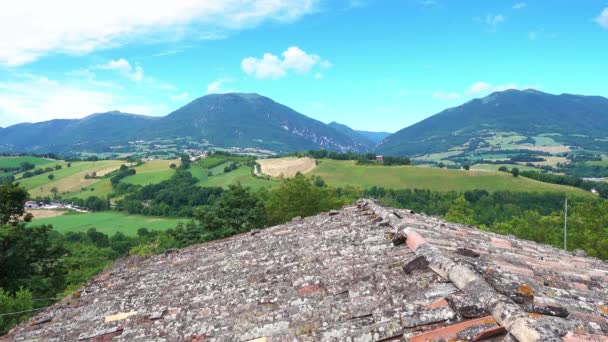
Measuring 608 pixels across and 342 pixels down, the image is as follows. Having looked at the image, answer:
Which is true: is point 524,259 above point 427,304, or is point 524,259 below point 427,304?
below

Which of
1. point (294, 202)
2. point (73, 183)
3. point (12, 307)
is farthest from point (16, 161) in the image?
point (12, 307)

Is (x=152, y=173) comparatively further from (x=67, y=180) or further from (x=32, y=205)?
(x=32, y=205)

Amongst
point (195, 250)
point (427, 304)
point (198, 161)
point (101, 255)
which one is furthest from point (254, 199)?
point (198, 161)

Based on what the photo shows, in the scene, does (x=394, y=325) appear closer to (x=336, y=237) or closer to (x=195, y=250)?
(x=336, y=237)

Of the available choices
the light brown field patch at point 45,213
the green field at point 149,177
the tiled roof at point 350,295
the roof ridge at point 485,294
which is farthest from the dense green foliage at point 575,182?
the light brown field patch at point 45,213

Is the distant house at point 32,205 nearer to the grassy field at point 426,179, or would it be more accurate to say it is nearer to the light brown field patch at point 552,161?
the grassy field at point 426,179

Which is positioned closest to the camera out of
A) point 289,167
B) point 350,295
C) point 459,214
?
point 350,295
